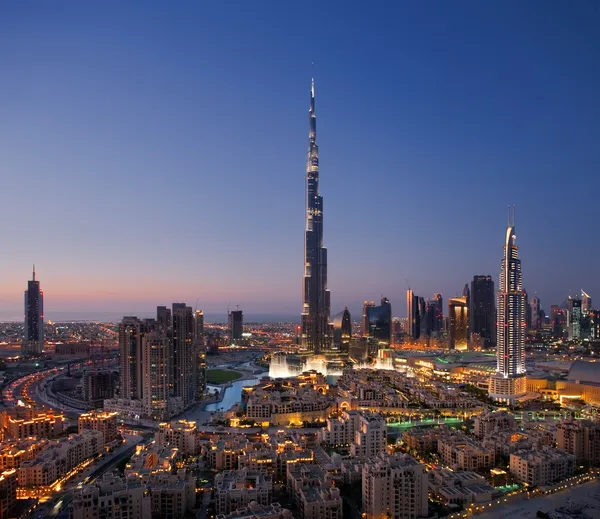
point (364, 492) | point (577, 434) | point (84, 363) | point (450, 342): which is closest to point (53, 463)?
point (364, 492)

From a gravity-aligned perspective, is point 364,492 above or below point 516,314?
below

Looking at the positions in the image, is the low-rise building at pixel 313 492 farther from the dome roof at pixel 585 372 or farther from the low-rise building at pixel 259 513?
the dome roof at pixel 585 372

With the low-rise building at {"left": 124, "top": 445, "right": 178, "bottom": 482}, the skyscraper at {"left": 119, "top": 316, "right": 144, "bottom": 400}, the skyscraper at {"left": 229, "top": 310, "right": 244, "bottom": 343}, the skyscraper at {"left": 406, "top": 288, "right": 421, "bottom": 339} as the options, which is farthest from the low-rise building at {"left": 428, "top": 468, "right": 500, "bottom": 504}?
the skyscraper at {"left": 406, "top": 288, "right": 421, "bottom": 339}

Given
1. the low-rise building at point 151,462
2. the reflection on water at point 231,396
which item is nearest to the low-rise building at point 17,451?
the low-rise building at point 151,462

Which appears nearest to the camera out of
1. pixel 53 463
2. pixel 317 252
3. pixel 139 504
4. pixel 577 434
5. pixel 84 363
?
pixel 139 504

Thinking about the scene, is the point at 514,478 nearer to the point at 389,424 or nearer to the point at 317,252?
the point at 389,424

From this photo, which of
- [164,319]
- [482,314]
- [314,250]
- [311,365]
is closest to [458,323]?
[482,314]

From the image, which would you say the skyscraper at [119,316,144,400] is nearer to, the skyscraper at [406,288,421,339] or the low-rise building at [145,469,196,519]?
the low-rise building at [145,469,196,519]

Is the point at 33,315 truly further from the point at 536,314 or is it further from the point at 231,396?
the point at 536,314
